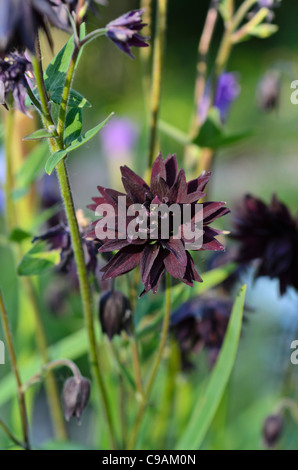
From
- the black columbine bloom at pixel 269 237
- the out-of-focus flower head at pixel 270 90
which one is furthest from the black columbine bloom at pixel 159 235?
the out-of-focus flower head at pixel 270 90

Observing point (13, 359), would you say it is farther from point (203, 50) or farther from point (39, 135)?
point (203, 50)

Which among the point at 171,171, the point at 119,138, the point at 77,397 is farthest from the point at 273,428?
the point at 119,138

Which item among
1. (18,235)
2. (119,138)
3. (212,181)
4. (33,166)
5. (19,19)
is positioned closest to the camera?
(19,19)

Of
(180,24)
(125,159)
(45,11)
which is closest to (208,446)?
(45,11)

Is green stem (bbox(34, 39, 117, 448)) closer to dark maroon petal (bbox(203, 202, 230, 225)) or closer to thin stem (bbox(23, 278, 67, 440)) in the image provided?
dark maroon petal (bbox(203, 202, 230, 225))

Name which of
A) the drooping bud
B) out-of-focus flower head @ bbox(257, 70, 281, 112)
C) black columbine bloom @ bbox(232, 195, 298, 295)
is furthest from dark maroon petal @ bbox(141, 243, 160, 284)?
out-of-focus flower head @ bbox(257, 70, 281, 112)
